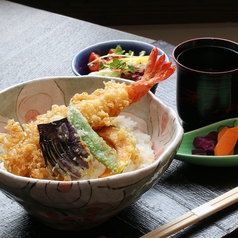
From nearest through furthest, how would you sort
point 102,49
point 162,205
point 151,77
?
point 162,205, point 151,77, point 102,49

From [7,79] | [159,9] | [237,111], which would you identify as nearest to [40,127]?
[237,111]

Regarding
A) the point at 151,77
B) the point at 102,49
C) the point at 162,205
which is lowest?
the point at 162,205

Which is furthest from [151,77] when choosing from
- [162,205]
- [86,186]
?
[86,186]

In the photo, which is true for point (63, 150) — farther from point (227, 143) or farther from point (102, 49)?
point (102, 49)

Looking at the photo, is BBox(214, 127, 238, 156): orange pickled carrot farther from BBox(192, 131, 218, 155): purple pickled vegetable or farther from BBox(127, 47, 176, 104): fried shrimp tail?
BBox(127, 47, 176, 104): fried shrimp tail

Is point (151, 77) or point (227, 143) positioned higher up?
point (151, 77)

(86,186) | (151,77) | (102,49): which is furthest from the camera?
(102,49)

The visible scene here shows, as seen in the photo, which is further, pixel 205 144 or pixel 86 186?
pixel 205 144

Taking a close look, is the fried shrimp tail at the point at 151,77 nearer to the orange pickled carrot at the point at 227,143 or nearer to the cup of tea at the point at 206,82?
the cup of tea at the point at 206,82

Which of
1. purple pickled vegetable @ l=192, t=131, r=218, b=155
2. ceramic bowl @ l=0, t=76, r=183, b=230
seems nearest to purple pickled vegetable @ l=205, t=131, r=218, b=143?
purple pickled vegetable @ l=192, t=131, r=218, b=155
